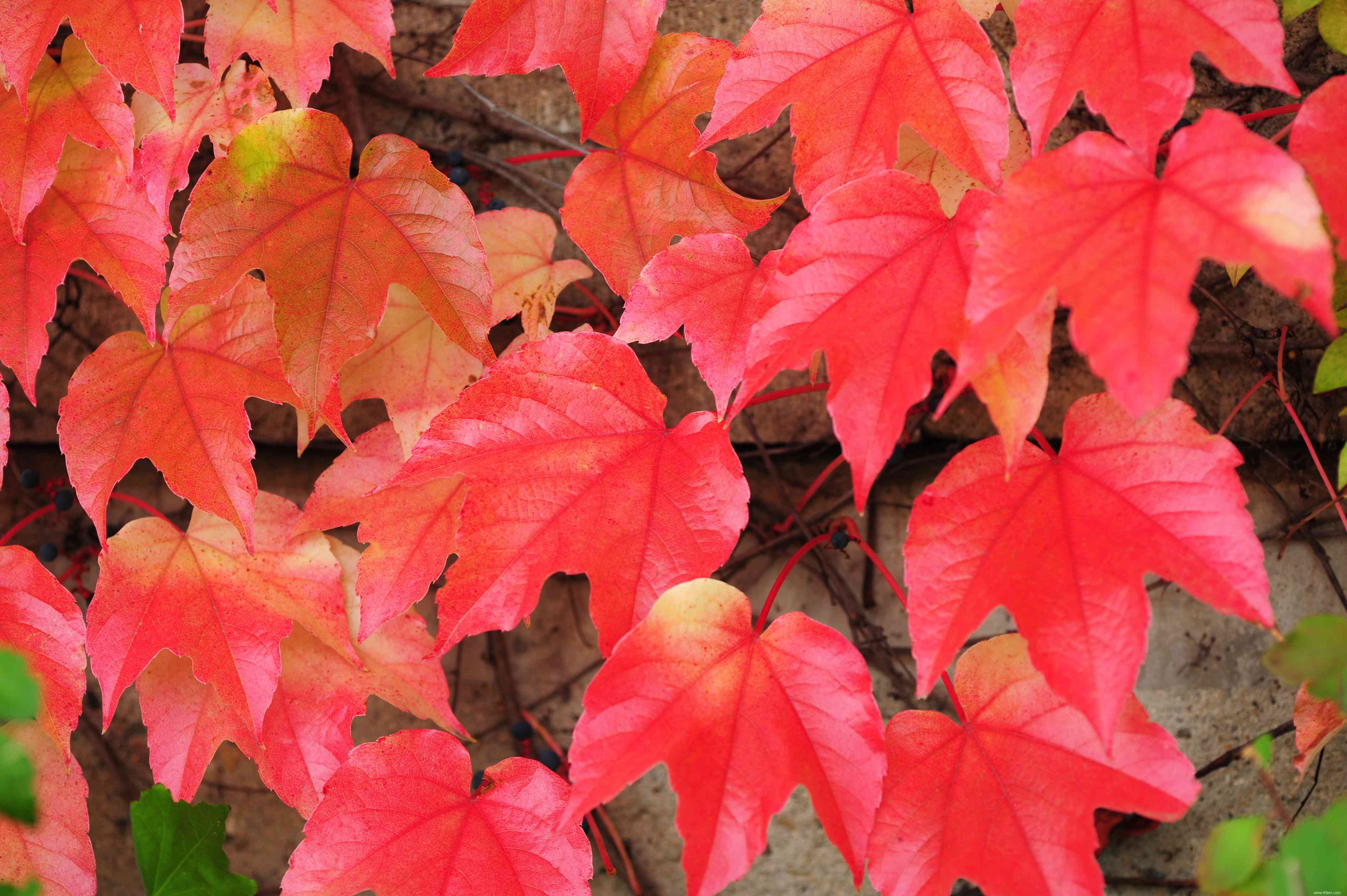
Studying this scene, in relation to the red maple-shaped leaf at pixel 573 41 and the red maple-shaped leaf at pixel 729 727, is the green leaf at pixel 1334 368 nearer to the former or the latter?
the red maple-shaped leaf at pixel 729 727

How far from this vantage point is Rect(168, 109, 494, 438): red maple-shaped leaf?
0.81m

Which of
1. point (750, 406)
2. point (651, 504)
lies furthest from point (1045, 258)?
point (750, 406)

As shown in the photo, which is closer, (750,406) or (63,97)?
(63,97)

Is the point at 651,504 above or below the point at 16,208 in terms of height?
below

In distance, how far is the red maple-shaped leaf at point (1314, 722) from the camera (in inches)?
30.0

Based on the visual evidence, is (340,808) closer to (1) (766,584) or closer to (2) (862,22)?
(1) (766,584)

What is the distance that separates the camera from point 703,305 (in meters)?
0.81

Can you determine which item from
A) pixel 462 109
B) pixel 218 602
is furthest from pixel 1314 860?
pixel 462 109

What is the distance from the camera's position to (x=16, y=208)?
0.88 metres

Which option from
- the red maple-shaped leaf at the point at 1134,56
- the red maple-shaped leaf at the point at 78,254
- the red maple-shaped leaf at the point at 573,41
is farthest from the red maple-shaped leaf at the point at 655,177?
the red maple-shaped leaf at the point at 78,254

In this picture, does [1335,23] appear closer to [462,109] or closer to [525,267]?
[525,267]

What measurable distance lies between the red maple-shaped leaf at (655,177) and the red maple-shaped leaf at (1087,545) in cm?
37

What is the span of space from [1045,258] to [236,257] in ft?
2.26

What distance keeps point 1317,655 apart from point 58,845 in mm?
1103
